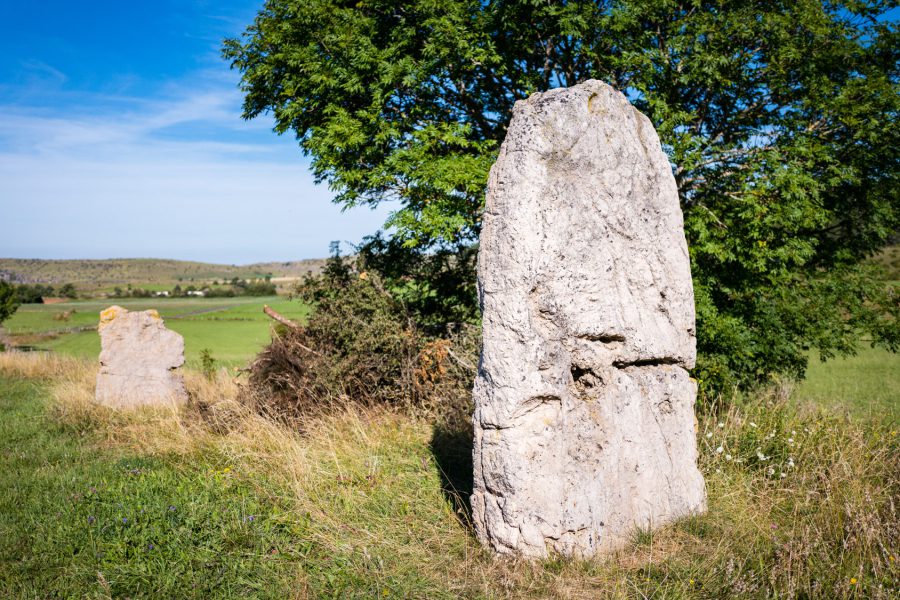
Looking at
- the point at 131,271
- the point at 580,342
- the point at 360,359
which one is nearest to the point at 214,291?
the point at 131,271

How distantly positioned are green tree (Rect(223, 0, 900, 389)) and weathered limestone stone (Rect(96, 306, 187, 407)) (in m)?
Answer: 4.72

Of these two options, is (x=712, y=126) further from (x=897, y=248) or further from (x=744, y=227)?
(x=897, y=248)

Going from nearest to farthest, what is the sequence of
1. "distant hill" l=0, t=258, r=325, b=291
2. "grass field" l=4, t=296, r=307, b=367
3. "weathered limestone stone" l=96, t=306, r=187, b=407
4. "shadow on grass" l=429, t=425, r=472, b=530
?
1. "shadow on grass" l=429, t=425, r=472, b=530
2. "weathered limestone stone" l=96, t=306, r=187, b=407
3. "grass field" l=4, t=296, r=307, b=367
4. "distant hill" l=0, t=258, r=325, b=291

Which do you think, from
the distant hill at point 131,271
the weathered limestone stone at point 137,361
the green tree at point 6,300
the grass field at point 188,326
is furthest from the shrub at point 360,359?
the distant hill at point 131,271

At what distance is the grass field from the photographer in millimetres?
24578

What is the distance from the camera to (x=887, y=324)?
1039 cm

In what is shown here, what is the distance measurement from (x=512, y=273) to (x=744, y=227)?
Result: 6.38 metres

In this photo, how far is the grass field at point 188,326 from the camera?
24.6 meters

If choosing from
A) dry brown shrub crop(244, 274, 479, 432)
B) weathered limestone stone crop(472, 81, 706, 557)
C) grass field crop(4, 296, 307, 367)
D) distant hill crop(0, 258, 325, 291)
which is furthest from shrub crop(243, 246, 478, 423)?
distant hill crop(0, 258, 325, 291)

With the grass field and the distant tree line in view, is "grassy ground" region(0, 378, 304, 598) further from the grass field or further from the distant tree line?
the distant tree line

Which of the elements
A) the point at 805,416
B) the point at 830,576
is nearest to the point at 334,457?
the point at 830,576

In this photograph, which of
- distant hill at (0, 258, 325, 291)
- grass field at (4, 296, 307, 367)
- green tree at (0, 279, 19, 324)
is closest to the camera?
green tree at (0, 279, 19, 324)

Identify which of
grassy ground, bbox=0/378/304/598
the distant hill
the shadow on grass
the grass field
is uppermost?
the distant hill

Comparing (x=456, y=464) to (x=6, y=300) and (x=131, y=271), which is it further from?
(x=131, y=271)
